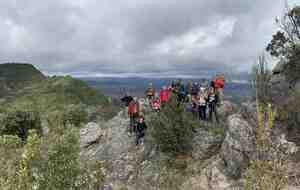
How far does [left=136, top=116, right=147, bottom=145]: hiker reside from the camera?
835 inches

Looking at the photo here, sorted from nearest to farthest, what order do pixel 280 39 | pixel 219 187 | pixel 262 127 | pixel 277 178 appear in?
1. pixel 262 127
2. pixel 277 178
3. pixel 219 187
4. pixel 280 39

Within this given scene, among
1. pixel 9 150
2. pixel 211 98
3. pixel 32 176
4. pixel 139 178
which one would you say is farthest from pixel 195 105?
pixel 32 176

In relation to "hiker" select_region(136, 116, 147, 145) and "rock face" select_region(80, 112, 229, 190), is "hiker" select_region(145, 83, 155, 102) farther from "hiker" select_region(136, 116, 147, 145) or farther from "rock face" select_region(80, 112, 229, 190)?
"hiker" select_region(136, 116, 147, 145)

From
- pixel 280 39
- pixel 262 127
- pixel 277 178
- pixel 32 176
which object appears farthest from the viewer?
pixel 280 39

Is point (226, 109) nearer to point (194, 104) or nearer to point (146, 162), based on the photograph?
point (194, 104)

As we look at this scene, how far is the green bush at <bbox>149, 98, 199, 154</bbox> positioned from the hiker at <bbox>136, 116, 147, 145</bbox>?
2.07 ft

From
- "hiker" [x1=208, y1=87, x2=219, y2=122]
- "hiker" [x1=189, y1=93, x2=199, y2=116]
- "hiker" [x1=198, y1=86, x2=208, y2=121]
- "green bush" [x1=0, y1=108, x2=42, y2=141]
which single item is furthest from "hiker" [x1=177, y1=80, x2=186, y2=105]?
"green bush" [x1=0, y1=108, x2=42, y2=141]

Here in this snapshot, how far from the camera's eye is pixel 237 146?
19.2m

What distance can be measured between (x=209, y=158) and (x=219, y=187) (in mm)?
2682

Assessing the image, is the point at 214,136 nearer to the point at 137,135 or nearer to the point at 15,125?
the point at 137,135

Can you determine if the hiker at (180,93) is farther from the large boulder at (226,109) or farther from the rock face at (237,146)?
the large boulder at (226,109)

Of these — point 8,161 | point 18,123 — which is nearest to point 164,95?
point 8,161

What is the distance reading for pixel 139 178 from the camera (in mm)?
20422

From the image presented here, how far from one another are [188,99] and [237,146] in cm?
443
